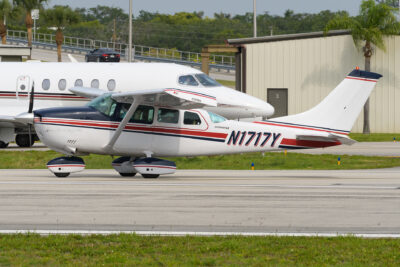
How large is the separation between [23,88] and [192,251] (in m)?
22.6

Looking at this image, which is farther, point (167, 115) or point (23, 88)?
point (23, 88)

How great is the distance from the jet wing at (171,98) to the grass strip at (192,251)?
7.72 meters

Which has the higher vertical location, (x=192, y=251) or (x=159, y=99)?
(x=159, y=99)

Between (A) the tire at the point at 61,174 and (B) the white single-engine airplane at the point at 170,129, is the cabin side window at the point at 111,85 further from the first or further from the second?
(A) the tire at the point at 61,174

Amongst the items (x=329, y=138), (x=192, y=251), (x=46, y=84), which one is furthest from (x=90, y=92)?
(x=192, y=251)

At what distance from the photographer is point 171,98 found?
18.5 meters

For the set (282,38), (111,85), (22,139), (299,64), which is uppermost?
(282,38)

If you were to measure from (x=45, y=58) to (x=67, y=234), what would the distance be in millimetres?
76241

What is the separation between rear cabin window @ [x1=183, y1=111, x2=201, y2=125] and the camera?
19.5 metres

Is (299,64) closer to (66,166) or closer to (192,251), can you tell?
(66,166)

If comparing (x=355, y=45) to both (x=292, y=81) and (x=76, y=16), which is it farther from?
(x=76, y=16)

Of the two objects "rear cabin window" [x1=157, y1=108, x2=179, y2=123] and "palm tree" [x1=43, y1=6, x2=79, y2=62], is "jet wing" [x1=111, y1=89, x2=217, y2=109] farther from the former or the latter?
"palm tree" [x1=43, y1=6, x2=79, y2=62]

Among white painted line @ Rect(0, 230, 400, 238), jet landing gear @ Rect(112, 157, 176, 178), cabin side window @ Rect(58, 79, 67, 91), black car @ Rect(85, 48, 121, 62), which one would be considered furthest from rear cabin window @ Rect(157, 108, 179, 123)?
black car @ Rect(85, 48, 121, 62)

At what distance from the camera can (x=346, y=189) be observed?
16500mm
